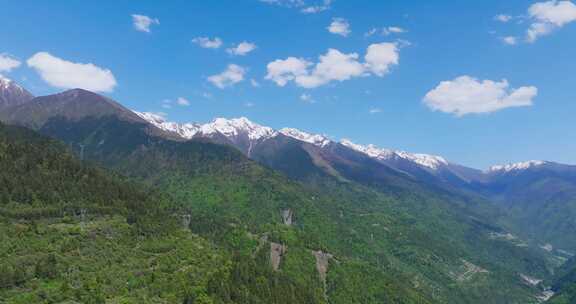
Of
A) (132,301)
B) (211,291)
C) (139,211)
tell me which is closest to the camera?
Result: (132,301)

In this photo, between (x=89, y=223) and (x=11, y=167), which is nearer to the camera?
(x=89, y=223)

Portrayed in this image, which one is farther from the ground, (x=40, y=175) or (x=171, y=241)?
(x=40, y=175)

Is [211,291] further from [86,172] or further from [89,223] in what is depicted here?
[86,172]

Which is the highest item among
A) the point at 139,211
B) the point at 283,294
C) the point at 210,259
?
the point at 139,211

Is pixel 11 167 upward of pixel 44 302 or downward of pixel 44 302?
upward

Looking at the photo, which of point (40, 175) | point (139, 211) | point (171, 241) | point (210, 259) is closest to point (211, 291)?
point (210, 259)

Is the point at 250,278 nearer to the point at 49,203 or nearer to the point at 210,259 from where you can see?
the point at 210,259

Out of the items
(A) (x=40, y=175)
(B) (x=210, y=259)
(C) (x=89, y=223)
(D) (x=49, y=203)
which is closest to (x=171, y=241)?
(B) (x=210, y=259)

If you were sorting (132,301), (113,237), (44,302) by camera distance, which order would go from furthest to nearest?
(113,237) < (132,301) < (44,302)

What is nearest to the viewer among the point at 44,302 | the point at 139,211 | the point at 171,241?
the point at 44,302
